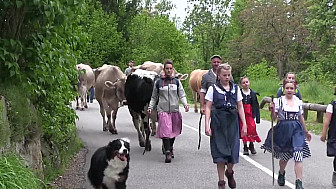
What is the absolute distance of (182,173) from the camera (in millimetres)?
9586

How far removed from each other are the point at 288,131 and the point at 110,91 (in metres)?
7.49

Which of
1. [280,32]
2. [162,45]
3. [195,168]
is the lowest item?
[195,168]

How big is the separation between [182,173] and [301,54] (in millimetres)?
37106

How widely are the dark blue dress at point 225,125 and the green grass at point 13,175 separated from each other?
310 cm

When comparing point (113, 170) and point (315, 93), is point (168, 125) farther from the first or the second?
point (315, 93)

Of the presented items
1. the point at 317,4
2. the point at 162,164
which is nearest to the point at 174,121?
the point at 162,164

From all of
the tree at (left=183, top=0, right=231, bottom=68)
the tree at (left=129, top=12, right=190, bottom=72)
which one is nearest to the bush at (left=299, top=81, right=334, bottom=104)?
the tree at (left=129, top=12, right=190, bottom=72)

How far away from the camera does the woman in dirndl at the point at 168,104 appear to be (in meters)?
10.8

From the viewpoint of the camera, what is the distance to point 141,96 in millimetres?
12227

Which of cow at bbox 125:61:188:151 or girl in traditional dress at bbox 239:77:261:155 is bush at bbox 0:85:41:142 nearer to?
cow at bbox 125:61:188:151

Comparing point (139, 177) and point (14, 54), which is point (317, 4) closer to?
point (139, 177)

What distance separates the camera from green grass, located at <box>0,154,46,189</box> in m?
4.73

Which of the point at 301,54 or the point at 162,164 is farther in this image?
the point at 301,54

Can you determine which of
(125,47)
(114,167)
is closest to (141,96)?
(114,167)
